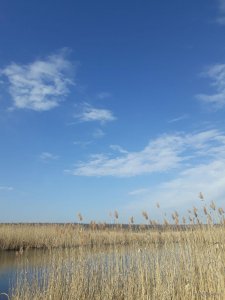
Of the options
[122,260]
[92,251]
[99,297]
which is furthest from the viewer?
[92,251]

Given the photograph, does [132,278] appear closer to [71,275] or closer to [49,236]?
[71,275]

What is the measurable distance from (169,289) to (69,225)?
11.4 ft

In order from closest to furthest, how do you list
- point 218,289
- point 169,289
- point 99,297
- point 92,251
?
point 218,289 < point 169,289 < point 99,297 < point 92,251

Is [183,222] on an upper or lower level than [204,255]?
upper

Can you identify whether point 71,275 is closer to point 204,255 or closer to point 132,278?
point 132,278

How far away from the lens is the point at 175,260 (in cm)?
654

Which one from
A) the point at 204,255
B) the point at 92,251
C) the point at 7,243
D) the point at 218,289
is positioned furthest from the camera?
the point at 7,243

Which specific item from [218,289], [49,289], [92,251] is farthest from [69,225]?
[218,289]

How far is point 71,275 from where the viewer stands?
6734 mm

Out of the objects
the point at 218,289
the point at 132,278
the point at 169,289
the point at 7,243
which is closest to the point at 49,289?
the point at 132,278

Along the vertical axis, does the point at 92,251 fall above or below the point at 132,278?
above

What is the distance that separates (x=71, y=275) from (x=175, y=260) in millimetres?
1961

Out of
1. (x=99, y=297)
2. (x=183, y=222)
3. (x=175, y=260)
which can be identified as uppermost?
(x=183, y=222)

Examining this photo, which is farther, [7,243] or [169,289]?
[7,243]
